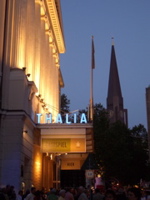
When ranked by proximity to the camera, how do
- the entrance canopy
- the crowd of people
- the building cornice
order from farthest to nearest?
1. the building cornice
2. the entrance canopy
3. the crowd of people

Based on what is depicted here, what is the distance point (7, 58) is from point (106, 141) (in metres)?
38.1

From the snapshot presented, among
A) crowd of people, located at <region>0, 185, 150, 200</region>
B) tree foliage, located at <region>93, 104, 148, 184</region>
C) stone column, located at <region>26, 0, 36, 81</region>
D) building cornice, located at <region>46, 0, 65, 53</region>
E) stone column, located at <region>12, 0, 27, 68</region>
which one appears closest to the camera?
crowd of people, located at <region>0, 185, 150, 200</region>

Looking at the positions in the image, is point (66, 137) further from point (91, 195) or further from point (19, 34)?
point (91, 195)

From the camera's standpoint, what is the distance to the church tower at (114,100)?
131875 mm

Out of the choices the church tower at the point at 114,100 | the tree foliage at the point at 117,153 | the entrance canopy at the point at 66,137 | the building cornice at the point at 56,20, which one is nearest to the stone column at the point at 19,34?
the entrance canopy at the point at 66,137

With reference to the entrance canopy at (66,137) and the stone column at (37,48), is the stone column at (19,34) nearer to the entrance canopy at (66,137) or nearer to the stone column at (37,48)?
the stone column at (37,48)

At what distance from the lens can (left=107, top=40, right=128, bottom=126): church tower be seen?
433 ft

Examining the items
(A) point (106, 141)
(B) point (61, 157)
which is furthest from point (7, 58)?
(A) point (106, 141)

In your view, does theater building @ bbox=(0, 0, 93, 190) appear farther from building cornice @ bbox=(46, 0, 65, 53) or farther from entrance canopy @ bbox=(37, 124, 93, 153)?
building cornice @ bbox=(46, 0, 65, 53)

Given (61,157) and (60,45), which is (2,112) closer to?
(61,157)

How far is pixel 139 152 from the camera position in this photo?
67.8 m

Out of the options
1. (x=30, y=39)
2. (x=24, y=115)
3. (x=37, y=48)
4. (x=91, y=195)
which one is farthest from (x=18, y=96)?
(x=91, y=195)

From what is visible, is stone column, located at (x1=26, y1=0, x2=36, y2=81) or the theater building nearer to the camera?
the theater building

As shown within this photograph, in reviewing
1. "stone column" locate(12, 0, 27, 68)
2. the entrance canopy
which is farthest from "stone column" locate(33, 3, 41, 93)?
the entrance canopy
